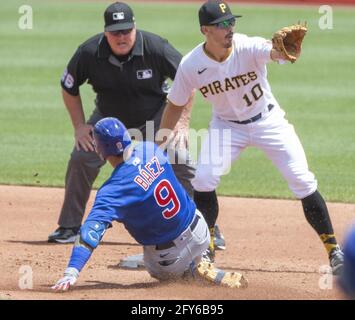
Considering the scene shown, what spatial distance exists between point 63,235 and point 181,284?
1.86m

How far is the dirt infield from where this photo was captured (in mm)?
5754

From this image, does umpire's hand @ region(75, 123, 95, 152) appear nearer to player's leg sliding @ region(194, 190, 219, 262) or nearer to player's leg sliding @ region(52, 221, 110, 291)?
player's leg sliding @ region(194, 190, 219, 262)

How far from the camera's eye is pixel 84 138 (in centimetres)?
739

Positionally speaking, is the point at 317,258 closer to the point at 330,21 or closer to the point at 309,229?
the point at 309,229

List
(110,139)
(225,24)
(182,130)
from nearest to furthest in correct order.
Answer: (110,139) → (225,24) → (182,130)

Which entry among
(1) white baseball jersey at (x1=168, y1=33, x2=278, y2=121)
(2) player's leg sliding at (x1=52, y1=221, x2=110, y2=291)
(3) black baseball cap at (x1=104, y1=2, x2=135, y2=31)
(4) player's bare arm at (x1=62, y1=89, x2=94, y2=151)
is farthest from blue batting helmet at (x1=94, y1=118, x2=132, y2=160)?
(4) player's bare arm at (x1=62, y1=89, x2=94, y2=151)

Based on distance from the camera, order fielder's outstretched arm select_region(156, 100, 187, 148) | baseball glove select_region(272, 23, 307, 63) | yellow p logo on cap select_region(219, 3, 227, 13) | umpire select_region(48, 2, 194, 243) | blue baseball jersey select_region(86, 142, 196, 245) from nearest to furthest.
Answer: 1. blue baseball jersey select_region(86, 142, 196, 245)
2. baseball glove select_region(272, 23, 307, 63)
3. yellow p logo on cap select_region(219, 3, 227, 13)
4. fielder's outstretched arm select_region(156, 100, 187, 148)
5. umpire select_region(48, 2, 194, 243)

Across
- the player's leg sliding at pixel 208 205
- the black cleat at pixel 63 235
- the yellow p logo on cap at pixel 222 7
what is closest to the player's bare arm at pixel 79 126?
the black cleat at pixel 63 235

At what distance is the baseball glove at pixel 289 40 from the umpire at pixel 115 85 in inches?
50.0

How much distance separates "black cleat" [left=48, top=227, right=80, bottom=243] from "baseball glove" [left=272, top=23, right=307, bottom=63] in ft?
8.08

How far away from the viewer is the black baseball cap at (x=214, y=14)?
20.9ft

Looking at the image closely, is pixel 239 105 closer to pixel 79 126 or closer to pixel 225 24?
pixel 225 24

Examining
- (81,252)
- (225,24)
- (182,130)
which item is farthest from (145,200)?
(182,130)

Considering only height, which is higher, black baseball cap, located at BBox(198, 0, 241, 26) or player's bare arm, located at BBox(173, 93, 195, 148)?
black baseball cap, located at BBox(198, 0, 241, 26)
